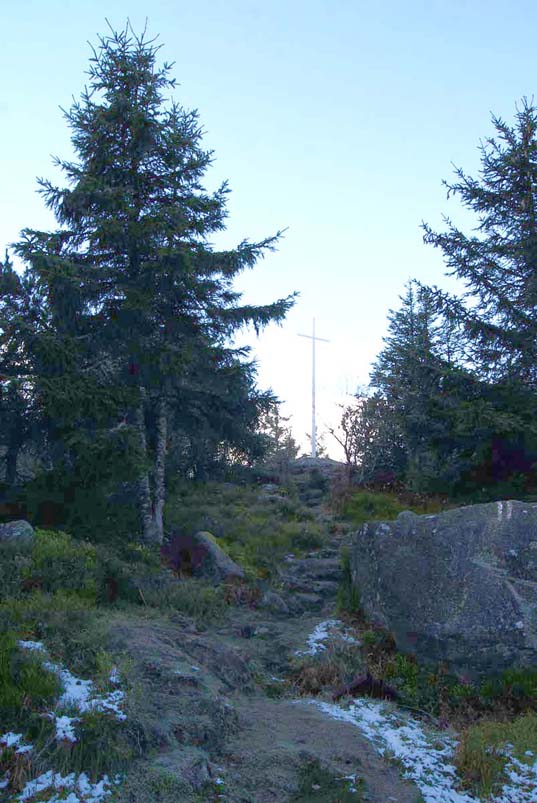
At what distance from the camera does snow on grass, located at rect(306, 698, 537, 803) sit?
17.6 feet

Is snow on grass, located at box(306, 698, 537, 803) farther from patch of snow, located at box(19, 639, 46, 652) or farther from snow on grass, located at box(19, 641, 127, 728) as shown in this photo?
patch of snow, located at box(19, 639, 46, 652)

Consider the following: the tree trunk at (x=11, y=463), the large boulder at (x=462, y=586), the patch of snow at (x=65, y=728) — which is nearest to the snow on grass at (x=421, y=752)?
the large boulder at (x=462, y=586)

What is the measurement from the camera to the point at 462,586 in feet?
26.6

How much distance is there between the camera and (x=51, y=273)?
37.9ft

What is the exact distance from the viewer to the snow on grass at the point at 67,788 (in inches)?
175

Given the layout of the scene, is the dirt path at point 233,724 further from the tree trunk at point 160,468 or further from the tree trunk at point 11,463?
the tree trunk at point 11,463

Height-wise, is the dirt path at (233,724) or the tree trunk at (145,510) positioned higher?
the tree trunk at (145,510)

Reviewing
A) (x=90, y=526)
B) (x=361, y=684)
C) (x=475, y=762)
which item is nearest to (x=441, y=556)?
(x=361, y=684)

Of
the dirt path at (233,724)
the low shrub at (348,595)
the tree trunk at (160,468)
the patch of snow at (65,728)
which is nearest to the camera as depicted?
the patch of snow at (65,728)

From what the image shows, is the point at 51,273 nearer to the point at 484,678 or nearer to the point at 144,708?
the point at 144,708

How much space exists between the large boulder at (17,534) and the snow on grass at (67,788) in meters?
4.77

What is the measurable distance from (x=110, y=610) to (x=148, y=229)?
7569 mm

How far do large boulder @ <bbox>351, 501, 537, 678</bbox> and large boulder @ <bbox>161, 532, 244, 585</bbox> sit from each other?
3.04m

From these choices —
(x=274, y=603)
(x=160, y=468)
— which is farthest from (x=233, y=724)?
(x=160, y=468)
